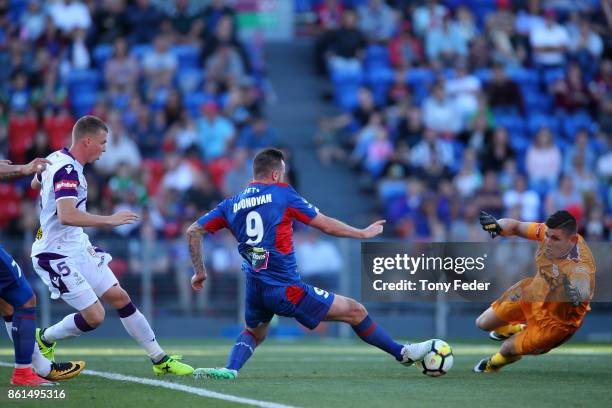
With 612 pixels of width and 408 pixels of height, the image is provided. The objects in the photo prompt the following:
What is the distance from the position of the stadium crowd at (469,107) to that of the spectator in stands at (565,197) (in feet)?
0.09

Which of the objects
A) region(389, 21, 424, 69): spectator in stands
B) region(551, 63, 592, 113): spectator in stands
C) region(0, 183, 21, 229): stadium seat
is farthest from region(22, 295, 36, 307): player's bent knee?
region(551, 63, 592, 113): spectator in stands

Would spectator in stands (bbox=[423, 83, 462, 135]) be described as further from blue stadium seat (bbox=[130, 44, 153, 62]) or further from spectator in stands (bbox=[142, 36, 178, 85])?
blue stadium seat (bbox=[130, 44, 153, 62])

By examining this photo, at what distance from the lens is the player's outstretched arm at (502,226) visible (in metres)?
11.2

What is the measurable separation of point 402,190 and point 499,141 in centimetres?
222

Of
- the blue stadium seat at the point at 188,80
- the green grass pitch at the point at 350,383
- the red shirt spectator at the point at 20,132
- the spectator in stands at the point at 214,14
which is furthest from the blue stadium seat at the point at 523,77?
the green grass pitch at the point at 350,383

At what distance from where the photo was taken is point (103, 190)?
20.9m

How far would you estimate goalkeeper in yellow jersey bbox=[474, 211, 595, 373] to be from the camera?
1131cm

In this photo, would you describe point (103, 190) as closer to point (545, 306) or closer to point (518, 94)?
point (518, 94)

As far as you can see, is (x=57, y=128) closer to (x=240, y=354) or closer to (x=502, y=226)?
(x=240, y=354)

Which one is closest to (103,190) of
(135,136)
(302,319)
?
(135,136)

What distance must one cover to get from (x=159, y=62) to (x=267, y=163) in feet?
43.4

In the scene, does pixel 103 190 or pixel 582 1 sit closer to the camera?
pixel 103 190

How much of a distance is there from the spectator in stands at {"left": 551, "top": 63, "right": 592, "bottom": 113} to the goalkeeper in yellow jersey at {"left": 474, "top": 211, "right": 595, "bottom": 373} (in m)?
13.4

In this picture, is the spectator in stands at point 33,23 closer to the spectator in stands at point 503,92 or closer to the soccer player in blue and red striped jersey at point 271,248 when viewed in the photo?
the spectator in stands at point 503,92
